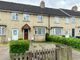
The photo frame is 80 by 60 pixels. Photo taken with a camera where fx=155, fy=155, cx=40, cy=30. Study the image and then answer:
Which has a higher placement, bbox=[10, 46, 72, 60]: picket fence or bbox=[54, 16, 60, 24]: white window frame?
bbox=[54, 16, 60, 24]: white window frame

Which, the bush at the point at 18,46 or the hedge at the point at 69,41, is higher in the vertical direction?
the bush at the point at 18,46

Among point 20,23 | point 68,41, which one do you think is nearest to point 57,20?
point 20,23

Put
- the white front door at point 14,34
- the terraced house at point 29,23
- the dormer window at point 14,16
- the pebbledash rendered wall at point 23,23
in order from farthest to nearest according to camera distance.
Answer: the white front door at point 14,34
the dormer window at point 14,16
the terraced house at point 29,23
the pebbledash rendered wall at point 23,23

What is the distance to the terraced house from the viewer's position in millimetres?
29922

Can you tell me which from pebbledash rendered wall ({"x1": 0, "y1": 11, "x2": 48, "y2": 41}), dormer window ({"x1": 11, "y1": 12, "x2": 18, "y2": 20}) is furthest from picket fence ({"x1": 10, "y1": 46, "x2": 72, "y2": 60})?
dormer window ({"x1": 11, "y1": 12, "x2": 18, "y2": 20})

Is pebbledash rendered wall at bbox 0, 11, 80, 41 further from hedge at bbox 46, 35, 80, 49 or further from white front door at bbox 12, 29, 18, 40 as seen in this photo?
hedge at bbox 46, 35, 80, 49

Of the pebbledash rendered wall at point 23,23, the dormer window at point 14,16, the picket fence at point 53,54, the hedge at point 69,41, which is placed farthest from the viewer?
the dormer window at point 14,16

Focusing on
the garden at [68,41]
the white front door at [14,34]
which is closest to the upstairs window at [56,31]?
the garden at [68,41]

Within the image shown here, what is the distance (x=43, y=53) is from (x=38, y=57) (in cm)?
45

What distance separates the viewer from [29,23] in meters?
32.8

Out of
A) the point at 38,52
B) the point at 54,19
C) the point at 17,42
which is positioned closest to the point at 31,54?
the point at 38,52

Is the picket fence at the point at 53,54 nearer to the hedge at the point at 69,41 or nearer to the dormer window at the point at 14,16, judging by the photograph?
the hedge at the point at 69,41

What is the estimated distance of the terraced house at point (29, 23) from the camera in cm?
2992

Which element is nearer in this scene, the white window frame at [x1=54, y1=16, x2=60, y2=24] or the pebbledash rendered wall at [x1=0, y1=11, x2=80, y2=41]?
the pebbledash rendered wall at [x1=0, y1=11, x2=80, y2=41]
